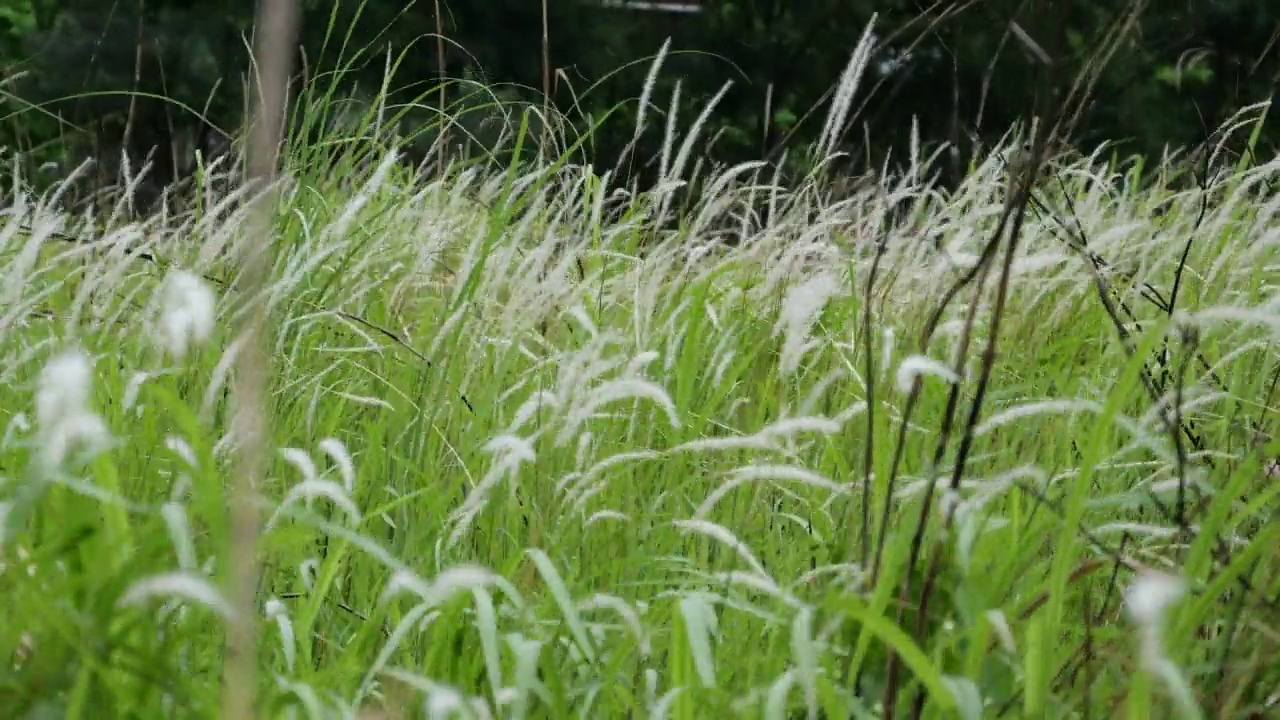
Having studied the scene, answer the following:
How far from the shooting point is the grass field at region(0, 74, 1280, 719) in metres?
1.15

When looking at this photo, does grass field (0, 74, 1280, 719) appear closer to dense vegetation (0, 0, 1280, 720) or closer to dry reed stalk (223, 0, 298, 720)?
dense vegetation (0, 0, 1280, 720)

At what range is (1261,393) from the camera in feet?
7.12

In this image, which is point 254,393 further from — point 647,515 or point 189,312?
point 647,515

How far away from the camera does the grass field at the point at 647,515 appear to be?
1146mm

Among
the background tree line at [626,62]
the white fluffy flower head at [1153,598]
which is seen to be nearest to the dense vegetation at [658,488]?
the white fluffy flower head at [1153,598]

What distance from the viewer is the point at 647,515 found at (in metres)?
1.62

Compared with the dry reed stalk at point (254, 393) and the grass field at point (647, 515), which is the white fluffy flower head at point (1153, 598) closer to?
the grass field at point (647, 515)

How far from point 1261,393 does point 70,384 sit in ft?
5.92

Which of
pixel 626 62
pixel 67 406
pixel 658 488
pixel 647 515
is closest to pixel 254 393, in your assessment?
pixel 67 406

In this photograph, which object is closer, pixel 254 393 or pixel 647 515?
pixel 254 393

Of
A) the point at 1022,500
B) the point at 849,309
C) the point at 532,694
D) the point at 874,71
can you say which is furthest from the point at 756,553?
the point at 874,71

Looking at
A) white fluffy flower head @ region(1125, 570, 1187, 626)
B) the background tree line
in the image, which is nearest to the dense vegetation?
white fluffy flower head @ region(1125, 570, 1187, 626)

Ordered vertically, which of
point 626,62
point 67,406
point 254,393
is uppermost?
point 254,393

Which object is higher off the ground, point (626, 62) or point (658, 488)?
point (658, 488)
